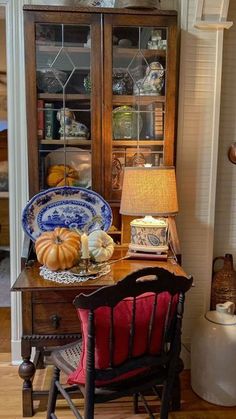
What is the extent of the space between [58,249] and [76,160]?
0.55 meters

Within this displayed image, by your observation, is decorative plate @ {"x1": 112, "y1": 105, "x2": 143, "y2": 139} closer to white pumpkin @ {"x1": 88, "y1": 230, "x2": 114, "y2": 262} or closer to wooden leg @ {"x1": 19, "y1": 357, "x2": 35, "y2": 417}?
white pumpkin @ {"x1": 88, "y1": 230, "x2": 114, "y2": 262}

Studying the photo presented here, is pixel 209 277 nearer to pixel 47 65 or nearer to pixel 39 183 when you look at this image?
pixel 39 183

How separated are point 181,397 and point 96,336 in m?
1.05

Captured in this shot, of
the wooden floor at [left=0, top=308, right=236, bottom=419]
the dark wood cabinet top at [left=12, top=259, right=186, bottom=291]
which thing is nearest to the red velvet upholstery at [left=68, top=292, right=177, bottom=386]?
the dark wood cabinet top at [left=12, top=259, right=186, bottom=291]

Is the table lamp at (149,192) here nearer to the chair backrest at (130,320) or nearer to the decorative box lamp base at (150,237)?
the decorative box lamp base at (150,237)

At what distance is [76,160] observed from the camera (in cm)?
209

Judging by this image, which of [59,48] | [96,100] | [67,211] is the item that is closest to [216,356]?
[67,211]

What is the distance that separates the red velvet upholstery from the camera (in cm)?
133

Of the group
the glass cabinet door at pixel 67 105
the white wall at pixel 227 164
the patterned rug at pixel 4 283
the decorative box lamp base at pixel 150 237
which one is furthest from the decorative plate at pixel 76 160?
the patterned rug at pixel 4 283

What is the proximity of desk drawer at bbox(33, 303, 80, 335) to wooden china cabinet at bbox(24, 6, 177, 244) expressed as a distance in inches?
23.6

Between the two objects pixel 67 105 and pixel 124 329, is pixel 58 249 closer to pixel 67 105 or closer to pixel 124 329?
pixel 124 329

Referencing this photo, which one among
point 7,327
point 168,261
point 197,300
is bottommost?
point 7,327

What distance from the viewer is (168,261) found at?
1.96 metres

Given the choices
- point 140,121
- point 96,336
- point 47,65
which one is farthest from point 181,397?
point 47,65
